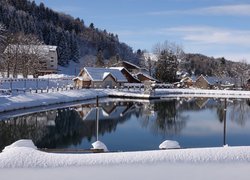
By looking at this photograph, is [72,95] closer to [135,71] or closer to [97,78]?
[97,78]

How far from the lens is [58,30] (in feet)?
379

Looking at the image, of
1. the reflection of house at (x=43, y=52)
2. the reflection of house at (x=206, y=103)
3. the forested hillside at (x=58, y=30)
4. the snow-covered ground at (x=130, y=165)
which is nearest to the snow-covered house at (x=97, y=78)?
the reflection of house at (x=43, y=52)

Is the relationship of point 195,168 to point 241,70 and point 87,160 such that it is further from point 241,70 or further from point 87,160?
point 241,70

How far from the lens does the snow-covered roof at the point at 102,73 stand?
2483 inches

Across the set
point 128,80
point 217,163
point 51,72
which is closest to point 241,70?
point 128,80

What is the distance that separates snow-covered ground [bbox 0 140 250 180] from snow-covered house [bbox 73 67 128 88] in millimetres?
53249

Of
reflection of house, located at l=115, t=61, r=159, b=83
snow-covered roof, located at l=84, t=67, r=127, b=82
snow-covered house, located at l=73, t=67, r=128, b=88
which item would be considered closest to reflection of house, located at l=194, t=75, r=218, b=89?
reflection of house, located at l=115, t=61, r=159, b=83

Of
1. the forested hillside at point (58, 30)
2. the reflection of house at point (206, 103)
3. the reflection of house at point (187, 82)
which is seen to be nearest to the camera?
the reflection of house at point (206, 103)

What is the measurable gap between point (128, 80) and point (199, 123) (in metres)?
43.5

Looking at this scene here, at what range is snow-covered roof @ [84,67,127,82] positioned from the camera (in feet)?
207

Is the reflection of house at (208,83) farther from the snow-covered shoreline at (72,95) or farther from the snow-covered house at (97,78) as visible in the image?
the snow-covered house at (97,78)

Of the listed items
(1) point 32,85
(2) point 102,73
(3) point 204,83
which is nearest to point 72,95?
(1) point 32,85

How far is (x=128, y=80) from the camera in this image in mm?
73250

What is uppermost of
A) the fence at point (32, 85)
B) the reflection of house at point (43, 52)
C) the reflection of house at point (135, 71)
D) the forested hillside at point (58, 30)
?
the forested hillside at point (58, 30)
